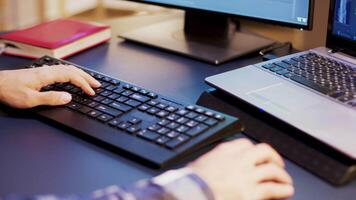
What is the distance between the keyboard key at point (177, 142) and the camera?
0.75 m

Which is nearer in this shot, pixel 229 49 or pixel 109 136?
pixel 109 136

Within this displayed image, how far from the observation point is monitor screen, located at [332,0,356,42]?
975 mm

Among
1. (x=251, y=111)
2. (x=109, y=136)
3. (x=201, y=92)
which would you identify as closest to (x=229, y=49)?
(x=201, y=92)

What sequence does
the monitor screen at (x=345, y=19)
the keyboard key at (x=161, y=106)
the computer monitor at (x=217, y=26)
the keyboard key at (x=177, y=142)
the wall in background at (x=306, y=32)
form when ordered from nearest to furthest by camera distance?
the keyboard key at (x=177, y=142), the keyboard key at (x=161, y=106), the monitor screen at (x=345, y=19), the computer monitor at (x=217, y=26), the wall in background at (x=306, y=32)

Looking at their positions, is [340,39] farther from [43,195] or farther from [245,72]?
[43,195]

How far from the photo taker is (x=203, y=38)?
50.9 inches

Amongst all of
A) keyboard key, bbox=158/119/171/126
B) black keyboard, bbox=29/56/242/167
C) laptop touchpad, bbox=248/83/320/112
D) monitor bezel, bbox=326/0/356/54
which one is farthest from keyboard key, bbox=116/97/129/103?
monitor bezel, bbox=326/0/356/54

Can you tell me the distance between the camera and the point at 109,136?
0.80 m

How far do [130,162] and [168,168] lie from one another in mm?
59

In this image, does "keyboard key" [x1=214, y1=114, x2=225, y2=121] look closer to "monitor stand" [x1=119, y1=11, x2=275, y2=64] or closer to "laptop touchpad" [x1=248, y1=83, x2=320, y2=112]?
"laptop touchpad" [x1=248, y1=83, x2=320, y2=112]

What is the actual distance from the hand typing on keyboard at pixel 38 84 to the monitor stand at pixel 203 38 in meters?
0.32

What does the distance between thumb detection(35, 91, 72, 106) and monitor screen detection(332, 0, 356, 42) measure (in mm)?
522

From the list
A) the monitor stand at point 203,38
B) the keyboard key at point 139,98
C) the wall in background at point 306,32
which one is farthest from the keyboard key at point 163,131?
the wall in background at point 306,32

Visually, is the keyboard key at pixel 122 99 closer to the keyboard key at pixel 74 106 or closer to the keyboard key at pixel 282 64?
the keyboard key at pixel 74 106
